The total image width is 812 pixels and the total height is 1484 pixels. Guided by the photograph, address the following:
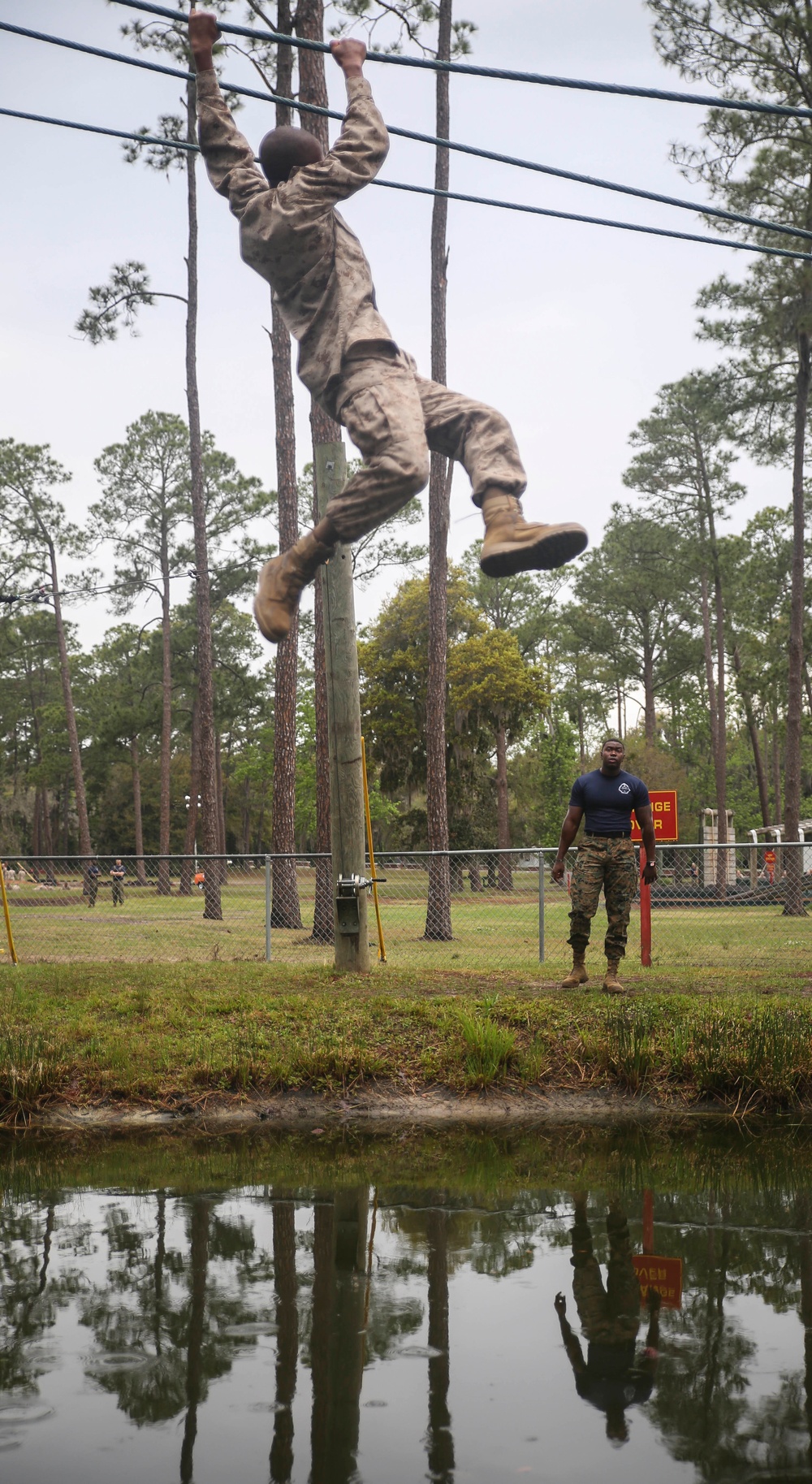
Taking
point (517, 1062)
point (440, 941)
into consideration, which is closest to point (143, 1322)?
point (517, 1062)

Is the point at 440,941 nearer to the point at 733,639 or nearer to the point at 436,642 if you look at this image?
the point at 436,642

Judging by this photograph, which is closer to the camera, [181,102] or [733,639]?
[181,102]

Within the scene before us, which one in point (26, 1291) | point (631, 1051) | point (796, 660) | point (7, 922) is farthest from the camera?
point (796, 660)

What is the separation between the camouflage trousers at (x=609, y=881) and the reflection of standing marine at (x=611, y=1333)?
13.4ft

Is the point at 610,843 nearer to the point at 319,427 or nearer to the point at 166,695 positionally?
the point at 319,427

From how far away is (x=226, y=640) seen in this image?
4819 cm

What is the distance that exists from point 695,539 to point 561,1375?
37817 millimetres

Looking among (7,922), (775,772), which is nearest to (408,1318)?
(7,922)

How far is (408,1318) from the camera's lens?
381 centimetres

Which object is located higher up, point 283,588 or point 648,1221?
point 283,588

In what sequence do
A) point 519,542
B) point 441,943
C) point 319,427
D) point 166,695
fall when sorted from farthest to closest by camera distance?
point 166,695, point 441,943, point 319,427, point 519,542

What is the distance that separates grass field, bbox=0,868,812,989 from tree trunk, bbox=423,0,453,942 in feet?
14.0

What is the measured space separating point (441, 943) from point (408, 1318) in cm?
964

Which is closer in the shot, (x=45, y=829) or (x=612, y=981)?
(x=612, y=981)
